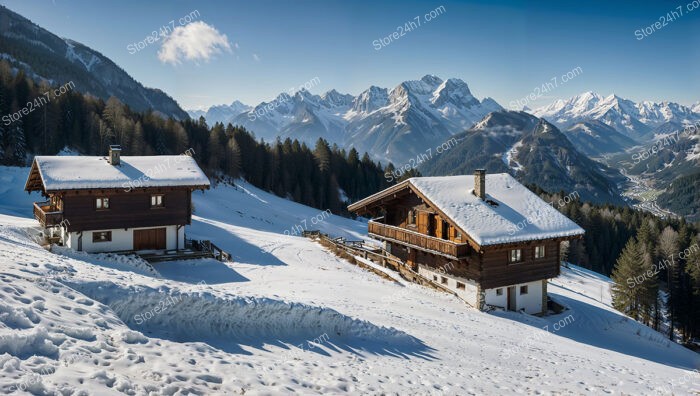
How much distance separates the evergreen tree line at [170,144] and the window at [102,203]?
42.4 metres

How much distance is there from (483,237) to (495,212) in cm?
335

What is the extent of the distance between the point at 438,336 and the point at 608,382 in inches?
234

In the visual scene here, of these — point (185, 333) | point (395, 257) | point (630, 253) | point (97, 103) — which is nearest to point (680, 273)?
point (630, 253)

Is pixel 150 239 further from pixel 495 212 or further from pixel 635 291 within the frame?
pixel 635 291

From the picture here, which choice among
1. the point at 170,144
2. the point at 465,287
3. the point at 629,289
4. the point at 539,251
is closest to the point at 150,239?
the point at 465,287

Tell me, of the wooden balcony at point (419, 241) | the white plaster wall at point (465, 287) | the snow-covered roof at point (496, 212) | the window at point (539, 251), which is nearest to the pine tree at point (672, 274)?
the window at point (539, 251)

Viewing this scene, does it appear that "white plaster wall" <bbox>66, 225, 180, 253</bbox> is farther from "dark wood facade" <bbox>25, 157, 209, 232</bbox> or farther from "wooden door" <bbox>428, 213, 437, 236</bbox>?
"wooden door" <bbox>428, 213, 437, 236</bbox>

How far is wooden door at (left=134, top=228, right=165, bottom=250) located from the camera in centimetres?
3347

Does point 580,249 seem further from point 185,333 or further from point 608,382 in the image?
point 185,333

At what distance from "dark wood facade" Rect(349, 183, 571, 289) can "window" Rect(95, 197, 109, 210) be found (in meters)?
18.2

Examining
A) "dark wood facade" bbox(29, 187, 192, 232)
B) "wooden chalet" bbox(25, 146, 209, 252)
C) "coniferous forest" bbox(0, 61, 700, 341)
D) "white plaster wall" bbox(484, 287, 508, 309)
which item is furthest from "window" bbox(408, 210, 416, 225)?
"coniferous forest" bbox(0, 61, 700, 341)

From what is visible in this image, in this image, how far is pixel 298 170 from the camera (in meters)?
102

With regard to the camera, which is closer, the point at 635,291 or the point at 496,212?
the point at 496,212

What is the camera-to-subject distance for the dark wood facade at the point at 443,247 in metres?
28.2
